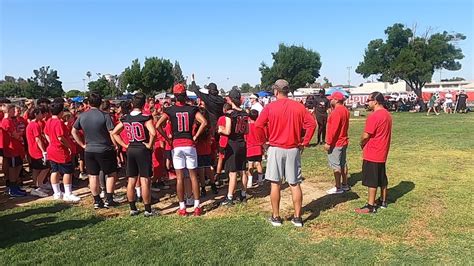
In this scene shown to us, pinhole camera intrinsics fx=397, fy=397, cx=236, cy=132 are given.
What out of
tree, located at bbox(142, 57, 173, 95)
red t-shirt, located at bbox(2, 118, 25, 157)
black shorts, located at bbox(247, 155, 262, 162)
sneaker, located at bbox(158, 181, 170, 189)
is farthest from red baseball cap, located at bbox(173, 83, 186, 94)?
tree, located at bbox(142, 57, 173, 95)

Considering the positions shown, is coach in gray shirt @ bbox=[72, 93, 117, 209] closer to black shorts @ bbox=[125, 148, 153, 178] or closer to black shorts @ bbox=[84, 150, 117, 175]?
black shorts @ bbox=[84, 150, 117, 175]

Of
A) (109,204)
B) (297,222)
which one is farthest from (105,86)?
(297,222)

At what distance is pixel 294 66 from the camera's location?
70562 millimetres

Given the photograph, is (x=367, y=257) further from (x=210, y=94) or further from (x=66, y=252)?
(x=210, y=94)

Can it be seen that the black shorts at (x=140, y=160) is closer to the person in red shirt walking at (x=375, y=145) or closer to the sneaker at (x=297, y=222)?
the sneaker at (x=297, y=222)

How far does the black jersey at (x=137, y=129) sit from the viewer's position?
5809 mm

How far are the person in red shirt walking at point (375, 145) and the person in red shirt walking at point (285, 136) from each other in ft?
3.74

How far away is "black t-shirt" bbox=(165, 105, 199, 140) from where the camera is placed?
5.90m

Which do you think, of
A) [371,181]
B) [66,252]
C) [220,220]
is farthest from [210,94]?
[66,252]

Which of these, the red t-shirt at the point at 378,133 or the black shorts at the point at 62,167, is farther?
the black shorts at the point at 62,167

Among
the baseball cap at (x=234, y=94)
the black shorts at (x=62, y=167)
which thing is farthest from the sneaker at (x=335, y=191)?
the black shorts at (x=62, y=167)

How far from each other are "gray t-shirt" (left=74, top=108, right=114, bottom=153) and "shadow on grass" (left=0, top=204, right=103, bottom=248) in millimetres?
1138

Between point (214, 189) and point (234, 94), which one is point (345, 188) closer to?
point (214, 189)

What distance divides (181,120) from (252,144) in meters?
2.09
